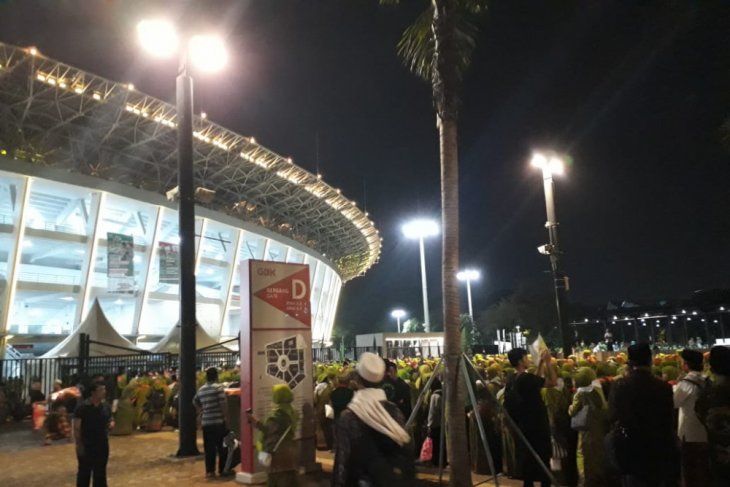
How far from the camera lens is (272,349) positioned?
350 inches

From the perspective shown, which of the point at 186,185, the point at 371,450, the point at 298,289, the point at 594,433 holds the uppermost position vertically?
the point at 186,185

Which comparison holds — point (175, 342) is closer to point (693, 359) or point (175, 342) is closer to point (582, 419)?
point (582, 419)

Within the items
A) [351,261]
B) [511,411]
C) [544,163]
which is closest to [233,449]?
[511,411]

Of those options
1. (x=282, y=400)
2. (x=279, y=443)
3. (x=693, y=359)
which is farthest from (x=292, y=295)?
(x=693, y=359)

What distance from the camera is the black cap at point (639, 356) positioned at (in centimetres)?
479

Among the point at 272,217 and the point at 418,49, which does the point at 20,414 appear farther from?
the point at 272,217

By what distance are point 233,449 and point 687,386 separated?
6640 millimetres

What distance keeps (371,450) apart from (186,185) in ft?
31.7

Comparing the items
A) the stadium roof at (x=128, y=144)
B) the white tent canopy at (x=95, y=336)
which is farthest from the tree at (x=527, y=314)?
the white tent canopy at (x=95, y=336)

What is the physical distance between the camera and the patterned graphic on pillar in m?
8.81

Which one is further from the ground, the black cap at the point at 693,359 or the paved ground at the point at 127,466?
the black cap at the point at 693,359

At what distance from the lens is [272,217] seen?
55406 mm

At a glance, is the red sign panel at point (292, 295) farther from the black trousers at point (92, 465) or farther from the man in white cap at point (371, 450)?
the man in white cap at point (371, 450)

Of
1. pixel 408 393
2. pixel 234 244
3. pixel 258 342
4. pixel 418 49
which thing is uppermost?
pixel 234 244
